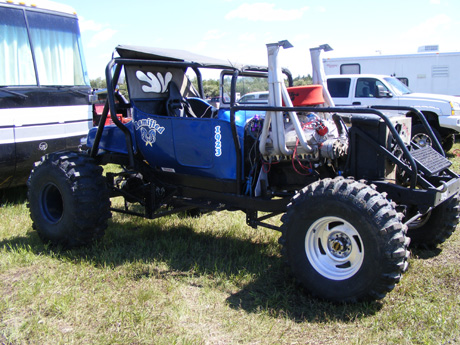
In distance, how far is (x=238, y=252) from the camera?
15.1ft

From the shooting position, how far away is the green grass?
121 inches

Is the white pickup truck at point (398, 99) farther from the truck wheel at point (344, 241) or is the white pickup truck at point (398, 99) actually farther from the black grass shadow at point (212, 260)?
the truck wheel at point (344, 241)

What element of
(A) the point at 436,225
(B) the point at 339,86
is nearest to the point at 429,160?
(A) the point at 436,225

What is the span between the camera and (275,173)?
4348mm

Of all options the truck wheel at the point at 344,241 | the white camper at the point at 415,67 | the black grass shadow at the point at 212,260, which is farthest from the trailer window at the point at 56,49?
the white camper at the point at 415,67

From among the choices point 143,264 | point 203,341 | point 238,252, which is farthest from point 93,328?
point 238,252

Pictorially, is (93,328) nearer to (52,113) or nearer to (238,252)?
(238,252)

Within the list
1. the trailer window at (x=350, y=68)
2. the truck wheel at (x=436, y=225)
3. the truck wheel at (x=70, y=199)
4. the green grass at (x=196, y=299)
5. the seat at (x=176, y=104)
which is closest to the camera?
the green grass at (x=196, y=299)

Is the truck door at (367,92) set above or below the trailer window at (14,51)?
below

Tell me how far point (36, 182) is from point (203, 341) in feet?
9.72

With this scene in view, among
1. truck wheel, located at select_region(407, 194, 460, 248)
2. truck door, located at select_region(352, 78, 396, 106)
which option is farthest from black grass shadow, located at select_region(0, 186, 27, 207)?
truck door, located at select_region(352, 78, 396, 106)

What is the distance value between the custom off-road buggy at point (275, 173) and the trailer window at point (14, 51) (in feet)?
6.30

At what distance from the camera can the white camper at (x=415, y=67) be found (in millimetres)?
14052

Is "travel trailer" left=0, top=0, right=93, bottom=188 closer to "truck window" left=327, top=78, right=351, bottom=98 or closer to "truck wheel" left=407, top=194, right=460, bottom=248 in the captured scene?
"truck wheel" left=407, top=194, right=460, bottom=248
